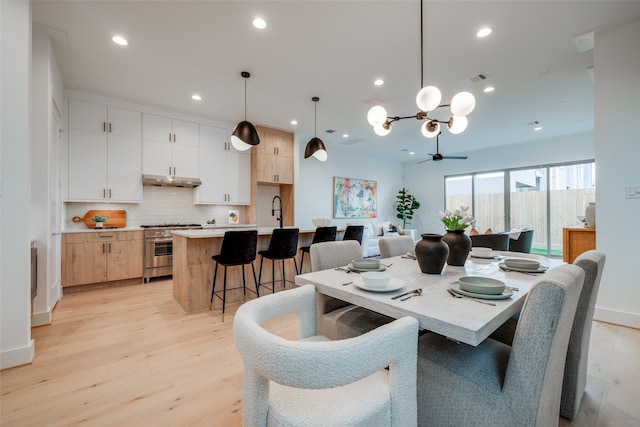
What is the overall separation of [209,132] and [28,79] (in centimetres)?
304

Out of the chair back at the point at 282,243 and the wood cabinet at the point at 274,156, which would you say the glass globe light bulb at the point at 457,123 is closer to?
the chair back at the point at 282,243

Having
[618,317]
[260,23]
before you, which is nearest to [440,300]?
[260,23]

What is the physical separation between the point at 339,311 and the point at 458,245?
A: 890 mm

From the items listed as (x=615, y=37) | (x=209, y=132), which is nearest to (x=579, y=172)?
(x=615, y=37)

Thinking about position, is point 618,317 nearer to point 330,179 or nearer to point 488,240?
point 488,240

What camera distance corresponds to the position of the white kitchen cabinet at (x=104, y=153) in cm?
391

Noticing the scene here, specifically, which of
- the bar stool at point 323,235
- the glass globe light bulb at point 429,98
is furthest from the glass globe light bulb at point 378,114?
the bar stool at point 323,235

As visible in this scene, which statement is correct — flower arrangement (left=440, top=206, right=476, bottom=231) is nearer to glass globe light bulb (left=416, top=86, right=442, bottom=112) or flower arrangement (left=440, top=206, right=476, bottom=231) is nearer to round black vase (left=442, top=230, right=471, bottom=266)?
round black vase (left=442, top=230, right=471, bottom=266)

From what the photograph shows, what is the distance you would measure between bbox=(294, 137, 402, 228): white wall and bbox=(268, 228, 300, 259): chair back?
254 cm

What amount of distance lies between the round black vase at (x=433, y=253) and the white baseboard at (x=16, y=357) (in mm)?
2933

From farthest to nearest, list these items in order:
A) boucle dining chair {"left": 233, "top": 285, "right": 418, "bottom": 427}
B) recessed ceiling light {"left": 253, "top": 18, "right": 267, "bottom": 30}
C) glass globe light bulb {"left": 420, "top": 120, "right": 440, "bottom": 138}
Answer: glass globe light bulb {"left": 420, "top": 120, "right": 440, "bottom": 138} < recessed ceiling light {"left": 253, "top": 18, "right": 267, "bottom": 30} < boucle dining chair {"left": 233, "top": 285, "right": 418, "bottom": 427}

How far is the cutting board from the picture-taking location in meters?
4.14

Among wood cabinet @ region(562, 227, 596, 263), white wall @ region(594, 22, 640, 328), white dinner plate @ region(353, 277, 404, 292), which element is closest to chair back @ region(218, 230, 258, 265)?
white dinner plate @ region(353, 277, 404, 292)

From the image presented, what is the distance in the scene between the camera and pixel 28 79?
6.79 ft
